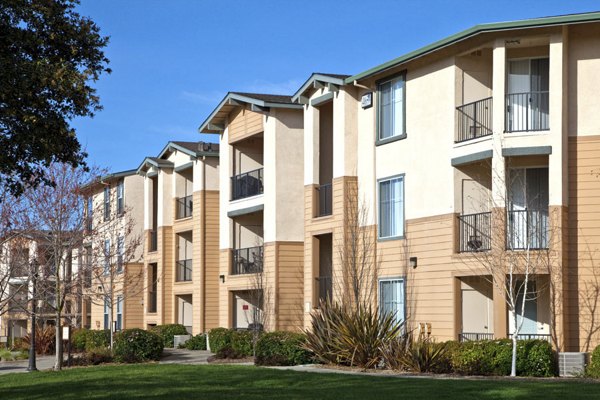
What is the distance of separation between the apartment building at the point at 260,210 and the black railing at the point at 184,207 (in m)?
5.66

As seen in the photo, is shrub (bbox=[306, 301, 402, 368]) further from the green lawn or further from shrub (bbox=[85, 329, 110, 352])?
shrub (bbox=[85, 329, 110, 352])

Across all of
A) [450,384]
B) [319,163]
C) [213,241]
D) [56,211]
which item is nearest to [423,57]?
[319,163]

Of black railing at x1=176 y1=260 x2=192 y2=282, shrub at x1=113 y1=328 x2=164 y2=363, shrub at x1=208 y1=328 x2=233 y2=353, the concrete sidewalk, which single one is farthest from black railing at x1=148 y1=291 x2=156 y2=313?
shrub at x1=113 y1=328 x2=164 y2=363

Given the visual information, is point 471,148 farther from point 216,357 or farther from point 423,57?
point 216,357

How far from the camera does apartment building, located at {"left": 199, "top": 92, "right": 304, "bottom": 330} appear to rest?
39.2m

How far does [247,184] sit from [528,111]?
1592 centimetres

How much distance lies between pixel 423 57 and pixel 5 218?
1637 centimetres

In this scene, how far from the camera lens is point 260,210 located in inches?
1624

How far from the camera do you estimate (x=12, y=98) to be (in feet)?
55.7

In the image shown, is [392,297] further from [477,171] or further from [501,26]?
[501,26]

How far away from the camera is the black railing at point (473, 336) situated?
29.1 m

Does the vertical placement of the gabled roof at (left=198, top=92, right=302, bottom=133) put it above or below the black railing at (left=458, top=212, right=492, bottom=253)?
above

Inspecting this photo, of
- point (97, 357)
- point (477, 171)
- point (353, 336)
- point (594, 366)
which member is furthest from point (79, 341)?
point (594, 366)

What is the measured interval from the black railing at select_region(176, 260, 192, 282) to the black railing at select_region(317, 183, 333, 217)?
1452 centimetres
